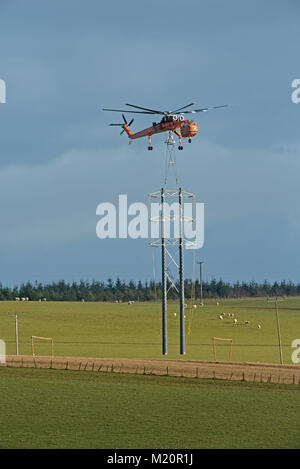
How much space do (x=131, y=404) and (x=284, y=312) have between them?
331 feet

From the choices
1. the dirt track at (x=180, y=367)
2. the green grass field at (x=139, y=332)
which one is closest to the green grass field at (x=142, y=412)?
the dirt track at (x=180, y=367)

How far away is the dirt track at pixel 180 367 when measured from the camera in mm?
43094

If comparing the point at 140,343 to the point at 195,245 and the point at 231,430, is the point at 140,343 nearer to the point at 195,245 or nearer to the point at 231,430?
the point at 195,245

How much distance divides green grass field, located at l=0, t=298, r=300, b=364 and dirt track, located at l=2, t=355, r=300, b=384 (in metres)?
8.24

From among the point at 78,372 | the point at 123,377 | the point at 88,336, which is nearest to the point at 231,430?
the point at 123,377

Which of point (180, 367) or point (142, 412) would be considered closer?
point (142, 412)

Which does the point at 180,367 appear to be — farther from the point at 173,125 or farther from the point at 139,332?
the point at 139,332

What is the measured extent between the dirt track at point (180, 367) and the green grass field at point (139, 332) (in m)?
8.24

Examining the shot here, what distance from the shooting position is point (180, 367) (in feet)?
151

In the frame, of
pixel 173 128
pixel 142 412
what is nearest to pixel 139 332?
pixel 173 128

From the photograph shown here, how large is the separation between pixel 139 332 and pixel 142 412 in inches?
2411

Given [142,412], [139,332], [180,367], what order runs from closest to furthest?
[142,412] < [180,367] < [139,332]

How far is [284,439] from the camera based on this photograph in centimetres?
2666
